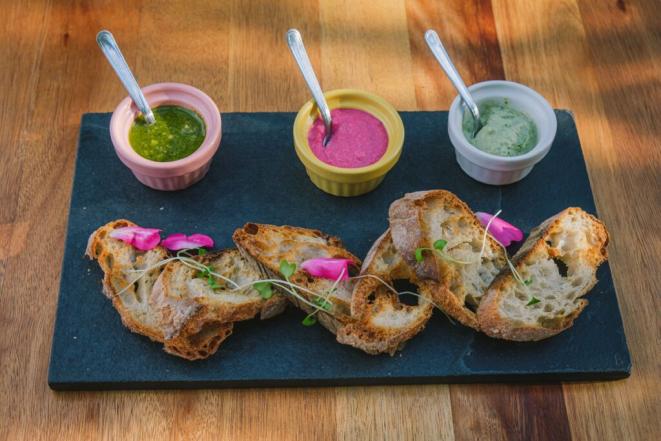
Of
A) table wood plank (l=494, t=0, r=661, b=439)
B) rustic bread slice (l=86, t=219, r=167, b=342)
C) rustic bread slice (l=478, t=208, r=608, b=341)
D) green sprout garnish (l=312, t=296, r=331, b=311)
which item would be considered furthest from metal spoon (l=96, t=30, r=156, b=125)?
table wood plank (l=494, t=0, r=661, b=439)

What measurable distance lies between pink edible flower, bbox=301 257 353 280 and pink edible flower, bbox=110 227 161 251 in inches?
23.6

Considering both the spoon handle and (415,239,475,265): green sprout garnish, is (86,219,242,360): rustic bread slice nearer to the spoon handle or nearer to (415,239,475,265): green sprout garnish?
(415,239,475,265): green sprout garnish

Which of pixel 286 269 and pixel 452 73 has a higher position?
→ pixel 452 73

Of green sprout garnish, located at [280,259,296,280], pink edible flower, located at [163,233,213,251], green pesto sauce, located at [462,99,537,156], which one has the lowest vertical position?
pink edible flower, located at [163,233,213,251]

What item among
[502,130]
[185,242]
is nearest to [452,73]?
[502,130]

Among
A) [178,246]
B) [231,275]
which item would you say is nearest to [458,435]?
[231,275]

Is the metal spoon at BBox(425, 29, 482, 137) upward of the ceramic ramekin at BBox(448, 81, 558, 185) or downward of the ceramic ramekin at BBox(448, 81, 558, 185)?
upward

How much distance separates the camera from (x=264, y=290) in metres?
3.16

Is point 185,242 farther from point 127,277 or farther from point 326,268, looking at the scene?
point 326,268

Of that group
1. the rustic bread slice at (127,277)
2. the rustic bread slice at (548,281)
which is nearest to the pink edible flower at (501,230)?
the rustic bread slice at (548,281)

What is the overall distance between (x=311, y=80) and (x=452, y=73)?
581 mm

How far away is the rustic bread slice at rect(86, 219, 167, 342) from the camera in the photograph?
10.3 ft

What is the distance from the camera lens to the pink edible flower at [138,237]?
3.29 meters

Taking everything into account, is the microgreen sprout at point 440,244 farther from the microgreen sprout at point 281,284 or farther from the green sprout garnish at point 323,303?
the green sprout garnish at point 323,303
